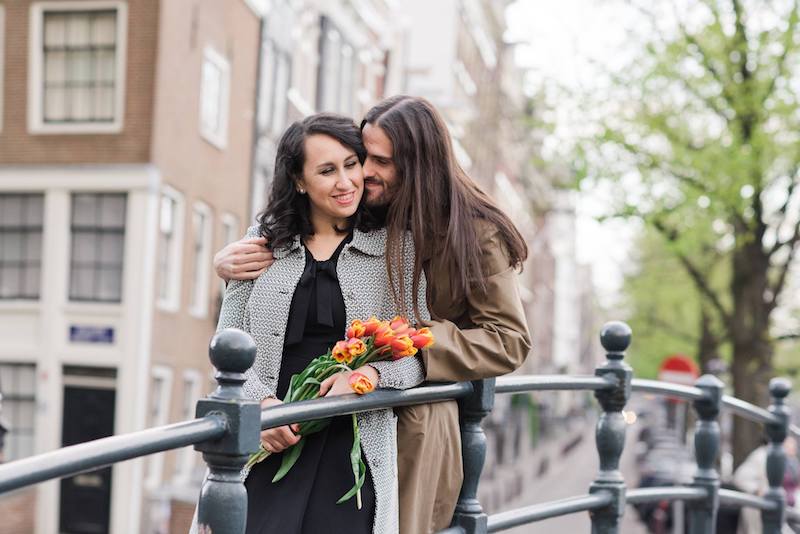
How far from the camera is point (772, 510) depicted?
587 centimetres

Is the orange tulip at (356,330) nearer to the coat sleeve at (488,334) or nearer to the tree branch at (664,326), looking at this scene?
the coat sleeve at (488,334)

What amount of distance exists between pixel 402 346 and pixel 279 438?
330 mm

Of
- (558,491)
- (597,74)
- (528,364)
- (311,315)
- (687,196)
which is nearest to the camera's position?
(311,315)

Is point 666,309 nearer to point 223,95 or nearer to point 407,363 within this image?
point 223,95

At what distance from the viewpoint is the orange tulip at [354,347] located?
282cm

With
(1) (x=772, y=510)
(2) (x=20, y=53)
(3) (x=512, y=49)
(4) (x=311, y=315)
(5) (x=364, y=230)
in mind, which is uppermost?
(3) (x=512, y=49)

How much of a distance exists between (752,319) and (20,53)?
421 inches

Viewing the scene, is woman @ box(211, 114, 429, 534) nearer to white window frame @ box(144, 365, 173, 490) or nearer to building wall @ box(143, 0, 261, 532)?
building wall @ box(143, 0, 261, 532)

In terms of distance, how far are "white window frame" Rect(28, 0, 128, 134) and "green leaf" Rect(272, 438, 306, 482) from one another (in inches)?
640

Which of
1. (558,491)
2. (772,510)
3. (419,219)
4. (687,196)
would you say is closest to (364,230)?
(419,219)

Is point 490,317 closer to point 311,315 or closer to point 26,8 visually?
point 311,315

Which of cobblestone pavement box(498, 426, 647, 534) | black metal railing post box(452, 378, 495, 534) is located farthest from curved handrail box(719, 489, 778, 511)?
cobblestone pavement box(498, 426, 647, 534)

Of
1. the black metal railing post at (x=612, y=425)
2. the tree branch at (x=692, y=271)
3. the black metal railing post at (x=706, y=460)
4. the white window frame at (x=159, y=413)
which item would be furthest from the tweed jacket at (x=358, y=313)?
the tree branch at (x=692, y=271)

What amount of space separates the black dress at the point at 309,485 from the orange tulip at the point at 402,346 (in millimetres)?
181
